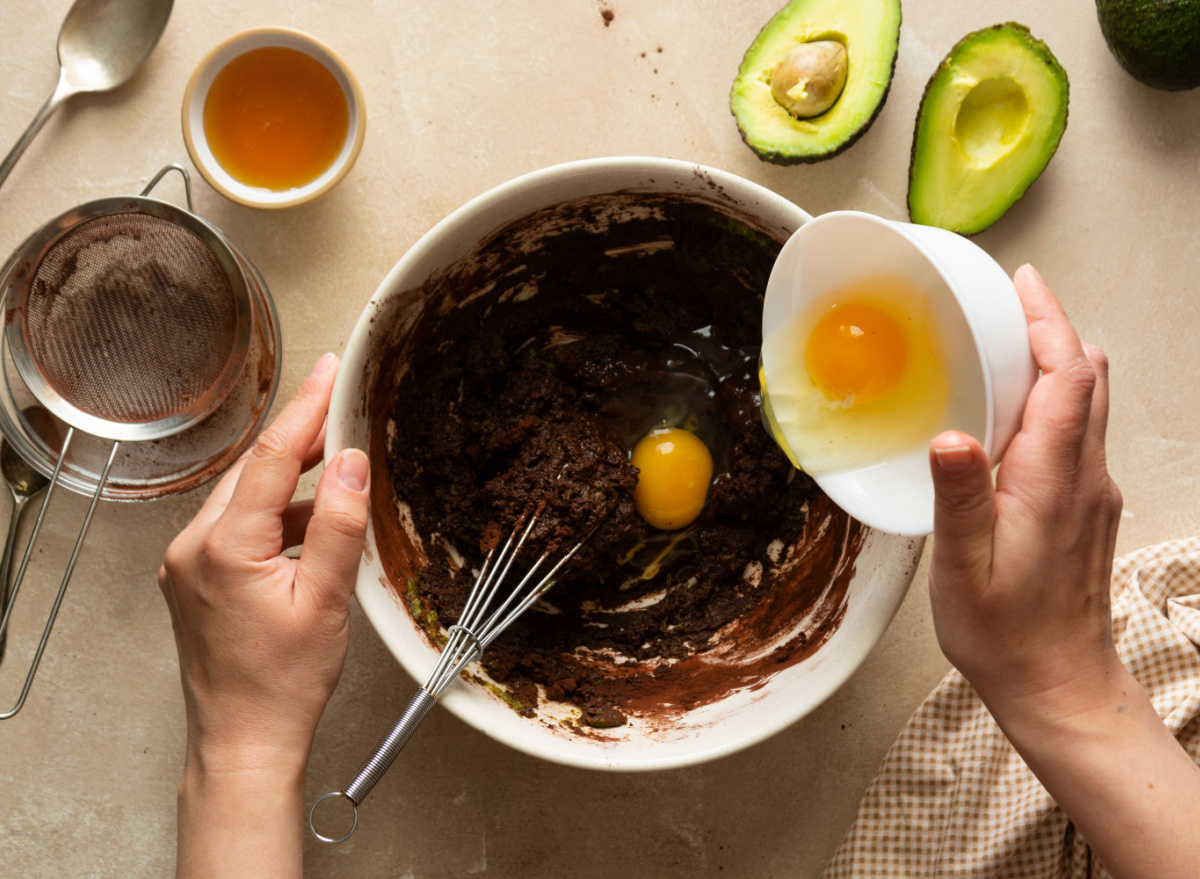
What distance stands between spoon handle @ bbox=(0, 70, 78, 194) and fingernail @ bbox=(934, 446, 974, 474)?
5.23 ft

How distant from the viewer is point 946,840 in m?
1.52

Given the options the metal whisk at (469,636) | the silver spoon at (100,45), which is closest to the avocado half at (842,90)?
the metal whisk at (469,636)

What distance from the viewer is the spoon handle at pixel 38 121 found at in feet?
5.06

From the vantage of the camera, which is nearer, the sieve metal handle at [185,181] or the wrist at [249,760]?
the wrist at [249,760]

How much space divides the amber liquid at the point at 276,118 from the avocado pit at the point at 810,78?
0.78m

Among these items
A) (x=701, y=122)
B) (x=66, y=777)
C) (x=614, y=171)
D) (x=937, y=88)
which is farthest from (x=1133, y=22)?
(x=66, y=777)

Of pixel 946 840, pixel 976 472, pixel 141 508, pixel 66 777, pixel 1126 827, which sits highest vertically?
pixel 976 472

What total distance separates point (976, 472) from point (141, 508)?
143 centimetres

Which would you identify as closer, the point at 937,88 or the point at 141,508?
the point at 937,88

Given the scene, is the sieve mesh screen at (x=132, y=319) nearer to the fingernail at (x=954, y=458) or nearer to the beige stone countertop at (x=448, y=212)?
the beige stone countertop at (x=448, y=212)

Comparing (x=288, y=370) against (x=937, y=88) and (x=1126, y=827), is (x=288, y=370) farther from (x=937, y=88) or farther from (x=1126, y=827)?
(x=1126, y=827)

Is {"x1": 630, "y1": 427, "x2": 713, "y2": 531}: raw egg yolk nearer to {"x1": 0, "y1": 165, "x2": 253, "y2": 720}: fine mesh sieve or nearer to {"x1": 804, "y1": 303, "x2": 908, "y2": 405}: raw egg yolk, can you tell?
{"x1": 804, "y1": 303, "x2": 908, "y2": 405}: raw egg yolk

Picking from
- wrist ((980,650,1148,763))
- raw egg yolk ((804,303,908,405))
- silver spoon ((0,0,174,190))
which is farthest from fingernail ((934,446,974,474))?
silver spoon ((0,0,174,190))

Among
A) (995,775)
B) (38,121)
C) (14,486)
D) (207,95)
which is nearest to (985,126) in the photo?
(995,775)
